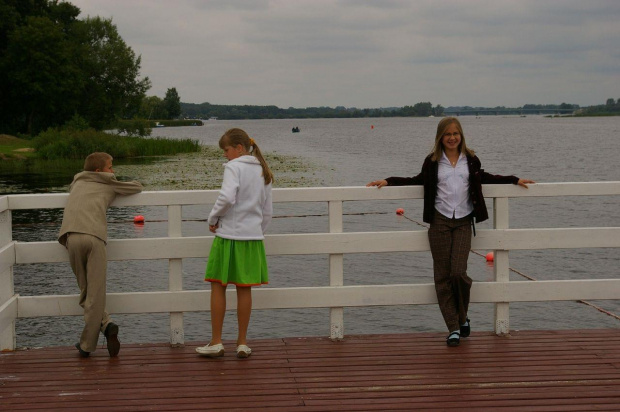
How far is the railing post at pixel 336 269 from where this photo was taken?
6.36 meters

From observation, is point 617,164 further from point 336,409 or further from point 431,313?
point 336,409

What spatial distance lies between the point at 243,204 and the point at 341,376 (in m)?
1.38

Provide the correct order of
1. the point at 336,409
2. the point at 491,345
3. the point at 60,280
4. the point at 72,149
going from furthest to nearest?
the point at 72,149, the point at 60,280, the point at 491,345, the point at 336,409

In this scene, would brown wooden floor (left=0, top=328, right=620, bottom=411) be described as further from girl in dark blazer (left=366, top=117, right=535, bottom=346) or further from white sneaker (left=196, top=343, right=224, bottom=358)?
girl in dark blazer (left=366, top=117, right=535, bottom=346)

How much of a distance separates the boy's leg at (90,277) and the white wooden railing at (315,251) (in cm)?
28

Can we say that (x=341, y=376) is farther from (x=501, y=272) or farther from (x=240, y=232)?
(x=501, y=272)

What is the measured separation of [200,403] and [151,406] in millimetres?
285

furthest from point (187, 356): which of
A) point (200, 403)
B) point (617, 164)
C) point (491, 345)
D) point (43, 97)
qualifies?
point (43, 97)

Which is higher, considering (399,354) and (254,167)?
(254,167)

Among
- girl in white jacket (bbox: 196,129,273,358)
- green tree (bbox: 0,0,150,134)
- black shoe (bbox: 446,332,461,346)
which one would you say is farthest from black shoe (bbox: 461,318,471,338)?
green tree (bbox: 0,0,150,134)

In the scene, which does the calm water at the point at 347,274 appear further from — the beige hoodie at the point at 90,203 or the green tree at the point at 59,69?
the green tree at the point at 59,69

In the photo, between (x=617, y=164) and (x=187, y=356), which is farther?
(x=617, y=164)

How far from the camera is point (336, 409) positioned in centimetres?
479

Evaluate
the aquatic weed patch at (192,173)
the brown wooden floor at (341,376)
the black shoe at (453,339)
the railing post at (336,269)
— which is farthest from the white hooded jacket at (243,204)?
the aquatic weed patch at (192,173)
